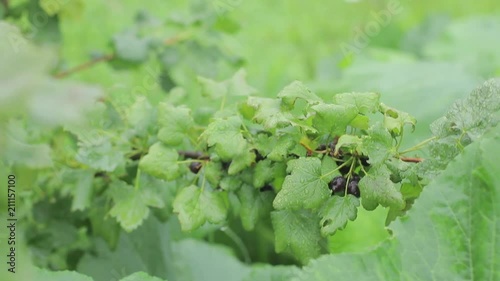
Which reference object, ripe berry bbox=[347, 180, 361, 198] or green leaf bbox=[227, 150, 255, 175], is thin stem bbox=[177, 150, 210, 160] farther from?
ripe berry bbox=[347, 180, 361, 198]

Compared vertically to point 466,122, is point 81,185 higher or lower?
lower

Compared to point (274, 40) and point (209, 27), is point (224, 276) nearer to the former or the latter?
point (209, 27)

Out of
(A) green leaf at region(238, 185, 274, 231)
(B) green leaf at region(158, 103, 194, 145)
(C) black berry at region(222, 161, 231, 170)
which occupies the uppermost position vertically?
(B) green leaf at region(158, 103, 194, 145)

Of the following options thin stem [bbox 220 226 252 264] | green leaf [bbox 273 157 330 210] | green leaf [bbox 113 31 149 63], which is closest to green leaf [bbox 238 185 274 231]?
green leaf [bbox 273 157 330 210]

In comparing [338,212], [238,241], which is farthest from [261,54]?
[338,212]

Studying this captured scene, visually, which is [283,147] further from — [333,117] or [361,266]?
[361,266]

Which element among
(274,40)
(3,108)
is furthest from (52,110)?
(274,40)

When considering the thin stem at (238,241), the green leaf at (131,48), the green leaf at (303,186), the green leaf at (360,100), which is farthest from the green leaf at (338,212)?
the thin stem at (238,241)
